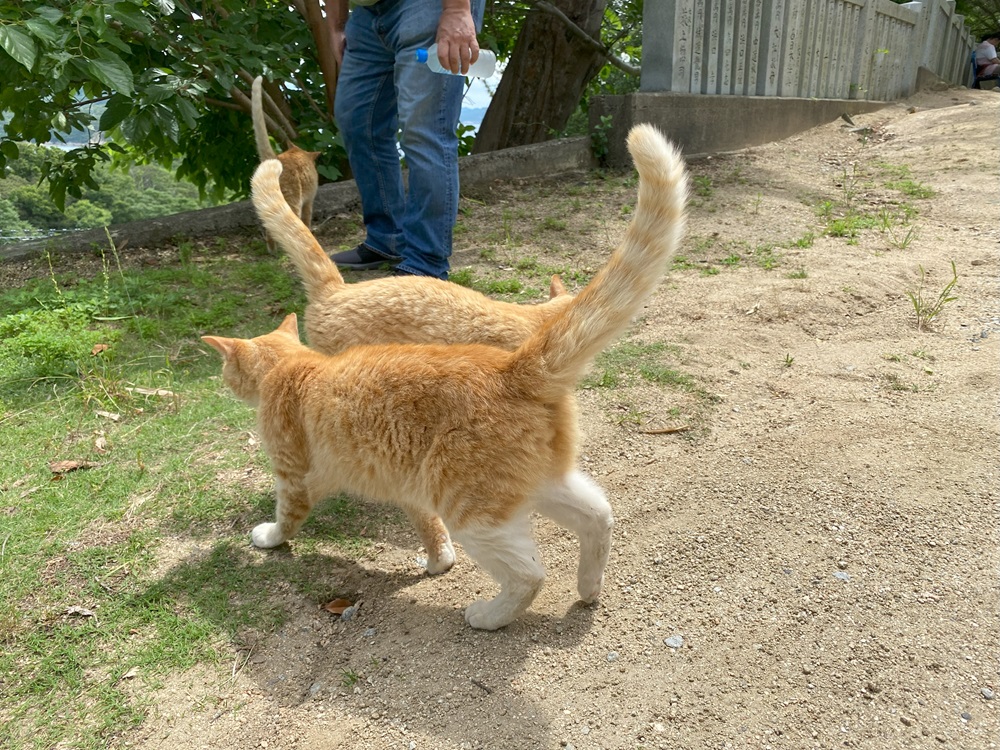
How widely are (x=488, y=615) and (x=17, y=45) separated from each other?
10.9 feet

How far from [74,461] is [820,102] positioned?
10743mm

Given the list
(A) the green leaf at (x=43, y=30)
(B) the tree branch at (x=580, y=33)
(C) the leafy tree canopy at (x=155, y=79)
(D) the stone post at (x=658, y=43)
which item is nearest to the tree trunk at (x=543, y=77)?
(B) the tree branch at (x=580, y=33)

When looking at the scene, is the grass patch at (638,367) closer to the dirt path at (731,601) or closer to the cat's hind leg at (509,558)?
the dirt path at (731,601)

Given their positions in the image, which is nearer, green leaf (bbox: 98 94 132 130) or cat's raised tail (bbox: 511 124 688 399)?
cat's raised tail (bbox: 511 124 688 399)

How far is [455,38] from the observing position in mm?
3840

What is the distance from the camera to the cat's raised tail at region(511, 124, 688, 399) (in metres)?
1.96

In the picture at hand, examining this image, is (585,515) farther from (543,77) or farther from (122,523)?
(543,77)

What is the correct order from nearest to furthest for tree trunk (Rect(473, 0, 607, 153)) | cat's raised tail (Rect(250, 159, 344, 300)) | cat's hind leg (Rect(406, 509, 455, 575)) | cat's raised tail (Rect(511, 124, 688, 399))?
cat's raised tail (Rect(511, 124, 688, 399))
cat's hind leg (Rect(406, 509, 455, 575))
cat's raised tail (Rect(250, 159, 344, 300))
tree trunk (Rect(473, 0, 607, 153))

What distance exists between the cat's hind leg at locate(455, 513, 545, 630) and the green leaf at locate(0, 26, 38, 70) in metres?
3.02

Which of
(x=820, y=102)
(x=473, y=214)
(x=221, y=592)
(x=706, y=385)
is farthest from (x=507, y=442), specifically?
(x=820, y=102)

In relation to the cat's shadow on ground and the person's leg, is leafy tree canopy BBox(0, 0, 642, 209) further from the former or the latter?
the cat's shadow on ground

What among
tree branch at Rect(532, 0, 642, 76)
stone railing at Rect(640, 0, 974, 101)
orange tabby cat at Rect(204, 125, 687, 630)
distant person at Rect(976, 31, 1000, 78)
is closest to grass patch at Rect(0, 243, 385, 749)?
orange tabby cat at Rect(204, 125, 687, 630)

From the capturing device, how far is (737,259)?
17.8 feet

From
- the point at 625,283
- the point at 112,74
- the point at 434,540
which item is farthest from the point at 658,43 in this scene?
the point at 434,540
